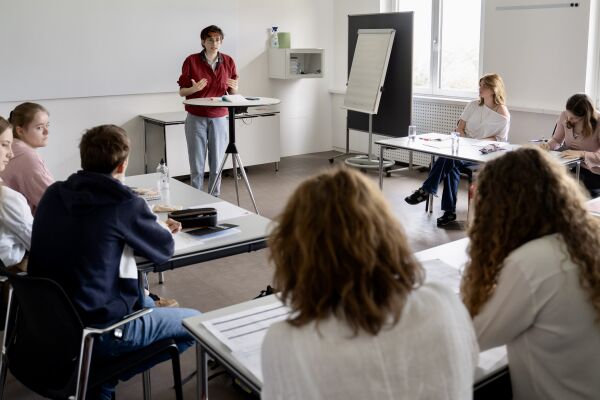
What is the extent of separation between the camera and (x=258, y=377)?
153 centimetres

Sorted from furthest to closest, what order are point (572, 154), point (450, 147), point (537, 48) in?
point (537, 48), point (450, 147), point (572, 154)

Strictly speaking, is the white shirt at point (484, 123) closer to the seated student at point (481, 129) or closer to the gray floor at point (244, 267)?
the seated student at point (481, 129)

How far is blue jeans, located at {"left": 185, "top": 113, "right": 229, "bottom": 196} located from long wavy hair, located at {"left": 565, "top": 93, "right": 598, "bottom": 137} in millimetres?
2783

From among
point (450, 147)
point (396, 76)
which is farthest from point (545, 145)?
point (396, 76)

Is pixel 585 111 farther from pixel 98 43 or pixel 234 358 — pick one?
pixel 98 43

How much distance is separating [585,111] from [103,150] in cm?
337

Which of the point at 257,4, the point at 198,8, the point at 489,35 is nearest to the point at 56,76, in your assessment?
the point at 198,8

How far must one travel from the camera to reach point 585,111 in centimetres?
430

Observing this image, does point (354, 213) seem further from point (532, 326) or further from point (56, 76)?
point (56, 76)

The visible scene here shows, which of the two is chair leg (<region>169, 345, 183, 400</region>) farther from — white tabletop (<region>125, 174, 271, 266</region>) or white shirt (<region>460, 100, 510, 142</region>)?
white shirt (<region>460, 100, 510, 142</region>)

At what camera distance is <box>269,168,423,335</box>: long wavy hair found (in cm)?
112

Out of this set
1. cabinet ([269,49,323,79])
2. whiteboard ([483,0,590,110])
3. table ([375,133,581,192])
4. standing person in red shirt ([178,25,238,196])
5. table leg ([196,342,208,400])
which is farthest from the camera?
cabinet ([269,49,323,79])

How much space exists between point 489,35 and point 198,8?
3066 mm

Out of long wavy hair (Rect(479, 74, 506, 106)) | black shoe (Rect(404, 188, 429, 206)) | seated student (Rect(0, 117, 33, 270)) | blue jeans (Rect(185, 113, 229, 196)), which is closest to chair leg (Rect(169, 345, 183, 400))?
seated student (Rect(0, 117, 33, 270))
